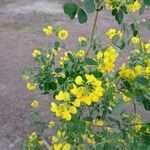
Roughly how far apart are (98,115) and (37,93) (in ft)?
9.02

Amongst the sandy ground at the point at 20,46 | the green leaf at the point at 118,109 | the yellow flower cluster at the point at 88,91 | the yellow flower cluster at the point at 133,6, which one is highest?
the yellow flower cluster at the point at 133,6

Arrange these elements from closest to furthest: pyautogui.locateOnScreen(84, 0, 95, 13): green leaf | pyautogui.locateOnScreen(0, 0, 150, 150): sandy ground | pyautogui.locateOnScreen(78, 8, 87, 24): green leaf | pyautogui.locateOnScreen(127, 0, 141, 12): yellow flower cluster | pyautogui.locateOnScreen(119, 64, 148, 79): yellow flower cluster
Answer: pyautogui.locateOnScreen(84, 0, 95, 13): green leaf → pyautogui.locateOnScreen(78, 8, 87, 24): green leaf → pyautogui.locateOnScreen(119, 64, 148, 79): yellow flower cluster → pyautogui.locateOnScreen(127, 0, 141, 12): yellow flower cluster → pyautogui.locateOnScreen(0, 0, 150, 150): sandy ground

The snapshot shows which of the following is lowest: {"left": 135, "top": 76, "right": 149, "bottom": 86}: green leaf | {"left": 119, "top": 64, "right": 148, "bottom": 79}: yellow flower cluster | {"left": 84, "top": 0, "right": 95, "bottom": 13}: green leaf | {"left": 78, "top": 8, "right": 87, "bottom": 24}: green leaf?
{"left": 119, "top": 64, "right": 148, "bottom": 79}: yellow flower cluster

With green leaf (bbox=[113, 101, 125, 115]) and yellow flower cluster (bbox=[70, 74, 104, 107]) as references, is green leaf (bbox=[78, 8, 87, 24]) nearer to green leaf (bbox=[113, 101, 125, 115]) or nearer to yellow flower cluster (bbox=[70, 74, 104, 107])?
yellow flower cluster (bbox=[70, 74, 104, 107])

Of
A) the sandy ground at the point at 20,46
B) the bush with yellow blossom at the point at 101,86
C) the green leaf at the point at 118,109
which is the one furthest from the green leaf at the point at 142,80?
the sandy ground at the point at 20,46

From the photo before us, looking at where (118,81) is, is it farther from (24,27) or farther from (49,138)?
(24,27)

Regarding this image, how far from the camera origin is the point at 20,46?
5.95m

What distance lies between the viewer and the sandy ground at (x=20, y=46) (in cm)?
409

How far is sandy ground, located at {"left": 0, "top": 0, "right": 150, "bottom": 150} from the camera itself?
4.09 metres

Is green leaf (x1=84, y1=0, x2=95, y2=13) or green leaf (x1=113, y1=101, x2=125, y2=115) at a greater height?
green leaf (x1=84, y1=0, x2=95, y2=13)

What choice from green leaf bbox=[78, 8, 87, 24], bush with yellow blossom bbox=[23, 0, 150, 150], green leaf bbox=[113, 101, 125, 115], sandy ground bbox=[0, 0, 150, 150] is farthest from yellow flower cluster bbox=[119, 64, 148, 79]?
sandy ground bbox=[0, 0, 150, 150]

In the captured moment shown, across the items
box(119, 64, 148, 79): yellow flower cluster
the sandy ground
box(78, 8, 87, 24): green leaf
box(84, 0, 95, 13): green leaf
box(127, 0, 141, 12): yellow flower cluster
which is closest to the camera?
box(84, 0, 95, 13): green leaf

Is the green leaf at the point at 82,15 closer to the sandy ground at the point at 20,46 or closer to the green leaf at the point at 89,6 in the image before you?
the green leaf at the point at 89,6

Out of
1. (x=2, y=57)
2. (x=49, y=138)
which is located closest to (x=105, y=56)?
(x=49, y=138)
